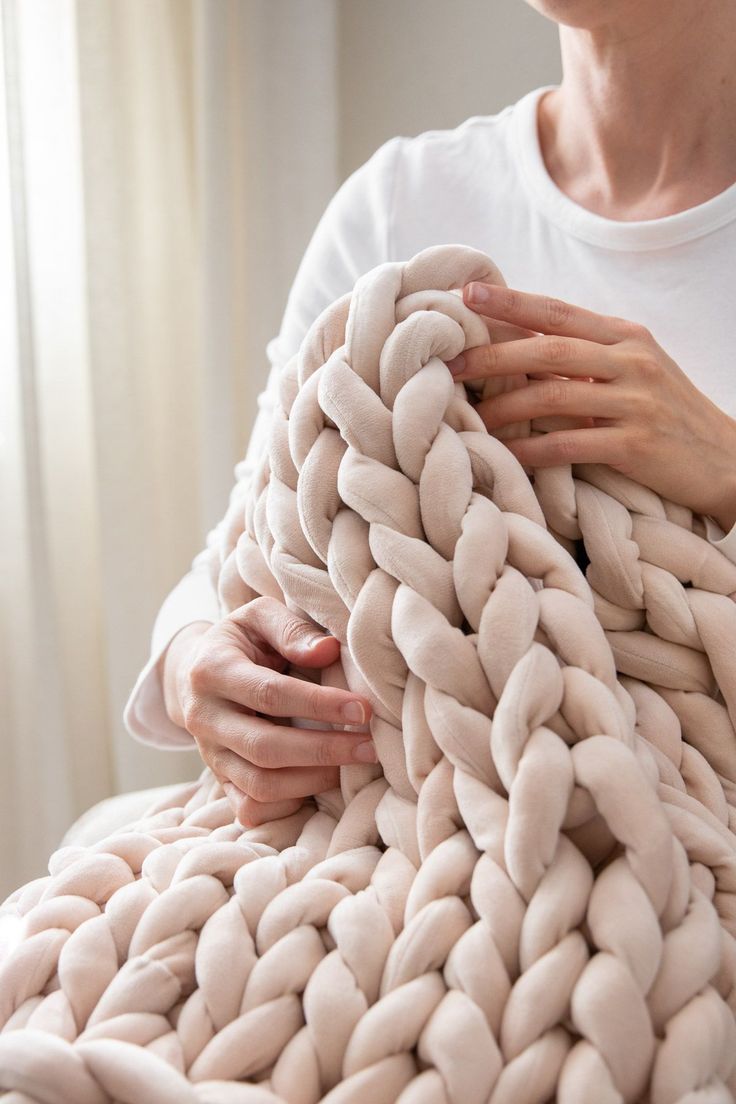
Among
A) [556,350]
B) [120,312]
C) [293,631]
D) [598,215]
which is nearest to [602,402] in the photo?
[556,350]

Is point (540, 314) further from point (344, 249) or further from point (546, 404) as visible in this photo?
point (344, 249)

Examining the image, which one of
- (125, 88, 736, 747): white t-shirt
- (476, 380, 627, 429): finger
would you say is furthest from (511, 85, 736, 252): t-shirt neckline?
(476, 380, 627, 429): finger

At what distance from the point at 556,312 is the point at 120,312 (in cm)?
103

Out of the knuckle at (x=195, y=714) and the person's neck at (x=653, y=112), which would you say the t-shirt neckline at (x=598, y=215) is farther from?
the knuckle at (x=195, y=714)

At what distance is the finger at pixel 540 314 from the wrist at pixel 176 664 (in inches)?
14.2

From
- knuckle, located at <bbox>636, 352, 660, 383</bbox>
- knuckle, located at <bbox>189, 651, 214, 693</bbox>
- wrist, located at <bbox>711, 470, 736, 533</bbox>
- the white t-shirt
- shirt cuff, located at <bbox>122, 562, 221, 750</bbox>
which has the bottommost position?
shirt cuff, located at <bbox>122, 562, 221, 750</bbox>

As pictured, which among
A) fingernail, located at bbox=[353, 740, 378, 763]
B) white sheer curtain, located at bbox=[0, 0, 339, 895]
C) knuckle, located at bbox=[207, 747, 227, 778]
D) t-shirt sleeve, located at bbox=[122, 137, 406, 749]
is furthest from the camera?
white sheer curtain, located at bbox=[0, 0, 339, 895]

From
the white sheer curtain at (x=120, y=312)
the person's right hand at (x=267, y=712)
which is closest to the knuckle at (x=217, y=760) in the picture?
the person's right hand at (x=267, y=712)

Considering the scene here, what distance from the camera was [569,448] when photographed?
48cm

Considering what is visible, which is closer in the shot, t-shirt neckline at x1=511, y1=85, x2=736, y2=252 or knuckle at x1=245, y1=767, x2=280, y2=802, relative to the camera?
knuckle at x1=245, y1=767, x2=280, y2=802

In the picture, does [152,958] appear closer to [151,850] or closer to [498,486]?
→ [151,850]

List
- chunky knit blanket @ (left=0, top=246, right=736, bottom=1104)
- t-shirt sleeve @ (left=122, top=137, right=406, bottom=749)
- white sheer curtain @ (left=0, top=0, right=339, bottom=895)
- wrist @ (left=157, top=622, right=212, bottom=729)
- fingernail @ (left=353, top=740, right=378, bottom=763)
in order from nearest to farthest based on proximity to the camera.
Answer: chunky knit blanket @ (left=0, top=246, right=736, bottom=1104) < fingernail @ (left=353, top=740, right=378, bottom=763) < wrist @ (left=157, top=622, right=212, bottom=729) < t-shirt sleeve @ (left=122, top=137, right=406, bottom=749) < white sheer curtain @ (left=0, top=0, right=339, bottom=895)

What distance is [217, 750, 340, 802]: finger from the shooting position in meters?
0.48

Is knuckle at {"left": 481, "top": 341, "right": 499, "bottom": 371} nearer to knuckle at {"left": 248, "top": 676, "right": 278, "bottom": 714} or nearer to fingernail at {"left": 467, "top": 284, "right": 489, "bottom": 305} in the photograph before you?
fingernail at {"left": 467, "top": 284, "right": 489, "bottom": 305}
